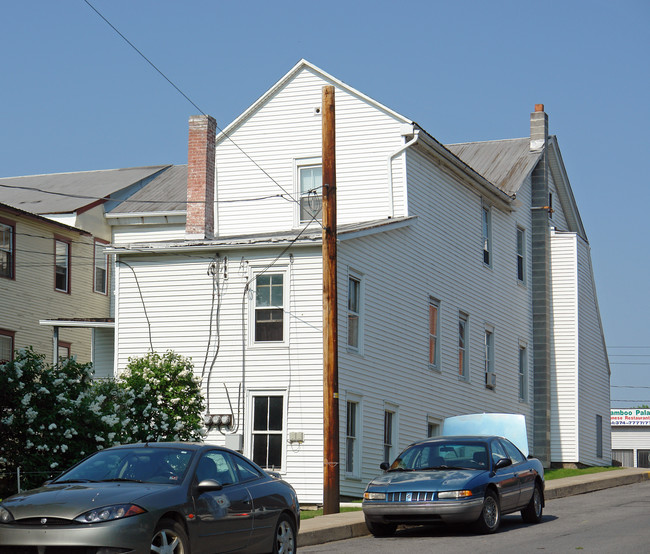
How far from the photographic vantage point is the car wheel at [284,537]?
37.8ft

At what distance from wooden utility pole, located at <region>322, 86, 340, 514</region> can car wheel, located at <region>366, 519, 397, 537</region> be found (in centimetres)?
165

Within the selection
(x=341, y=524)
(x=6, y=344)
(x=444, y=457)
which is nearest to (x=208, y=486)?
(x=341, y=524)

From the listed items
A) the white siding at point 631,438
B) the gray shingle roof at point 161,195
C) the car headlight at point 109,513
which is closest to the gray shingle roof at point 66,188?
the gray shingle roof at point 161,195

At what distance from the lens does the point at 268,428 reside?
2242cm

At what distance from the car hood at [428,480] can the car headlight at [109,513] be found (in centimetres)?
663

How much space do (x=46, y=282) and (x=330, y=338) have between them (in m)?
17.7

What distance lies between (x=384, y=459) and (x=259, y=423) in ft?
11.5

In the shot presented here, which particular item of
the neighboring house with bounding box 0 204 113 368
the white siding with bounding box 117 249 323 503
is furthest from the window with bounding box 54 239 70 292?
the white siding with bounding box 117 249 323 503

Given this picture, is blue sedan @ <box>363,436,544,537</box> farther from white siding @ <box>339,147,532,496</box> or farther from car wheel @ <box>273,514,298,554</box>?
white siding @ <box>339,147,532,496</box>

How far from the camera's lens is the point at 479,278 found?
3056 cm

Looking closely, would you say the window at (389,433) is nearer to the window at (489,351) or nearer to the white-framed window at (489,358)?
the white-framed window at (489,358)

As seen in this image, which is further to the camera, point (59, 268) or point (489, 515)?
point (59, 268)

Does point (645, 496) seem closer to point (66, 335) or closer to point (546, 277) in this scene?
point (546, 277)

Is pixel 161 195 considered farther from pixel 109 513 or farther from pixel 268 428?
pixel 109 513
